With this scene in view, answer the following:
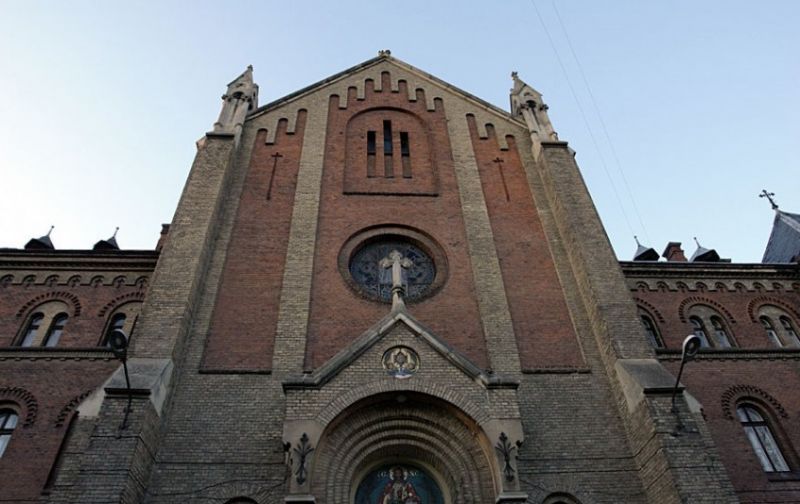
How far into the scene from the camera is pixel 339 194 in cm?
1691

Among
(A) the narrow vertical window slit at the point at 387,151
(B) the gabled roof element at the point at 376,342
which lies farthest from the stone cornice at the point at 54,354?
(A) the narrow vertical window slit at the point at 387,151

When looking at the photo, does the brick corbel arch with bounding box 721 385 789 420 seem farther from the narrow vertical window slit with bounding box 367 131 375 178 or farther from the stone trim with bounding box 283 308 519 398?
the narrow vertical window slit with bounding box 367 131 375 178

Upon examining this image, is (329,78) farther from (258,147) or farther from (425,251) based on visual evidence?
(425,251)

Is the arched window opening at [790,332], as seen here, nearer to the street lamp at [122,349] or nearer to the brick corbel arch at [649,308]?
the brick corbel arch at [649,308]

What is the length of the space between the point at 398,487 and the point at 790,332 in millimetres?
13815

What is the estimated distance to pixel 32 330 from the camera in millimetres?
15609

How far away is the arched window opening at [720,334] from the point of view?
56.6 feet

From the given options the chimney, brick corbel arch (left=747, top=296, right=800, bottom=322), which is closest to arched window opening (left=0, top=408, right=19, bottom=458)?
brick corbel arch (left=747, top=296, right=800, bottom=322)

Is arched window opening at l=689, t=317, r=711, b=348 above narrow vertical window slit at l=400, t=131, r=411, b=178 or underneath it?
underneath

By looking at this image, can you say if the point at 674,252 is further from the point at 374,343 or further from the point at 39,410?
the point at 39,410

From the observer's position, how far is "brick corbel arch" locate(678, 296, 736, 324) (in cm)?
1762

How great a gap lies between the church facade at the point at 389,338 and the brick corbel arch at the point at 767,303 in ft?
0.23

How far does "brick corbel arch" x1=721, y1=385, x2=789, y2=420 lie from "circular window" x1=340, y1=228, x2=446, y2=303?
8422 millimetres

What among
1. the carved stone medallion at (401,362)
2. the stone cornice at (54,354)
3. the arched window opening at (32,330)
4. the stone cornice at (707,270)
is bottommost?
the carved stone medallion at (401,362)
